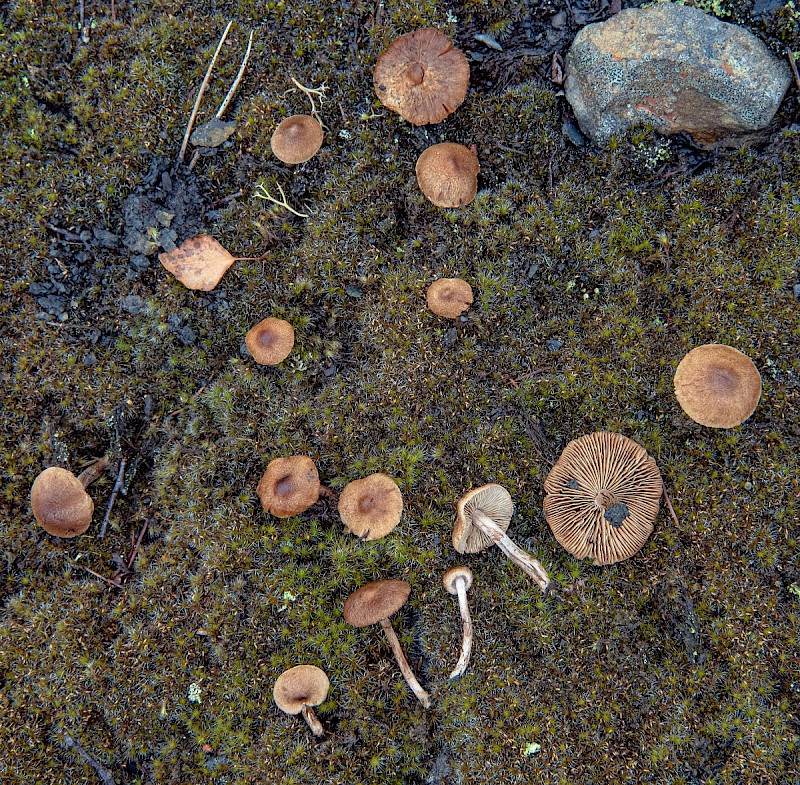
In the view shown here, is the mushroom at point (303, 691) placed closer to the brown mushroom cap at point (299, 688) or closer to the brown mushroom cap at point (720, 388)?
the brown mushroom cap at point (299, 688)

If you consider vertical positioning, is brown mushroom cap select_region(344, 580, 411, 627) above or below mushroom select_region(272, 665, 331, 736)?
above

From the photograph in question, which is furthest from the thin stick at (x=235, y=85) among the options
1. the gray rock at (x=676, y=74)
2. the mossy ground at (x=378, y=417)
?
the gray rock at (x=676, y=74)

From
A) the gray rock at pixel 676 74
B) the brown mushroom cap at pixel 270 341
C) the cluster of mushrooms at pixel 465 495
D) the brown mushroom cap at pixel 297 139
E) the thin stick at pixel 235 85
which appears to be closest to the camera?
the cluster of mushrooms at pixel 465 495

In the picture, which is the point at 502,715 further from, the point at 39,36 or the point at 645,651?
the point at 39,36

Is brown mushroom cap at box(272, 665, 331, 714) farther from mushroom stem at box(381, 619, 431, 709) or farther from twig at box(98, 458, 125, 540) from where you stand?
twig at box(98, 458, 125, 540)

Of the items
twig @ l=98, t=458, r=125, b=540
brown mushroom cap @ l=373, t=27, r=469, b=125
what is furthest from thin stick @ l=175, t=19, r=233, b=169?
twig @ l=98, t=458, r=125, b=540

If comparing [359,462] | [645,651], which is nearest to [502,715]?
[645,651]
